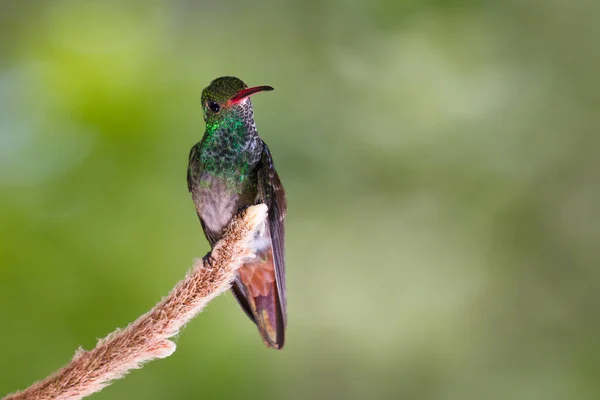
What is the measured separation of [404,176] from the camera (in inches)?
161

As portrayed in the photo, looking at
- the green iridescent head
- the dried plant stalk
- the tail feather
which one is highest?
the green iridescent head

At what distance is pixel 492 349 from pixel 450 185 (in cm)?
101

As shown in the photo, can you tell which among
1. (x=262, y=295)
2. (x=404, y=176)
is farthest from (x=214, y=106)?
(x=404, y=176)

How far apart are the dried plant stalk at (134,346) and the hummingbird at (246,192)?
48cm

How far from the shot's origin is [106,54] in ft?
12.1

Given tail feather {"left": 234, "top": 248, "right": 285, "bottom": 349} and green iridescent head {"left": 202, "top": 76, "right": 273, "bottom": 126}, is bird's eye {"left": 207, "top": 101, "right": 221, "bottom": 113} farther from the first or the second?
tail feather {"left": 234, "top": 248, "right": 285, "bottom": 349}

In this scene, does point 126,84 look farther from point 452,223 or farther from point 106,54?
point 452,223

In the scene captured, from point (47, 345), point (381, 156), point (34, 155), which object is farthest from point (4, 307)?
point (381, 156)

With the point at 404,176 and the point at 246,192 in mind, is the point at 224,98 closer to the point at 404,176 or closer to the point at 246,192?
the point at 246,192

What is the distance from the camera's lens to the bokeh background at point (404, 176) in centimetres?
394

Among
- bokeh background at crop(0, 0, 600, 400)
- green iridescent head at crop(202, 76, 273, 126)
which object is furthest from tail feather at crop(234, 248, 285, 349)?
bokeh background at crop(0, 0, 600, 400)

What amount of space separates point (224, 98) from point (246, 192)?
0.31 metres

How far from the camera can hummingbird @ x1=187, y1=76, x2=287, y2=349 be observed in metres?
2.16

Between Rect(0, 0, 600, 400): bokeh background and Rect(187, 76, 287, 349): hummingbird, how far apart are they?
5.23ft
